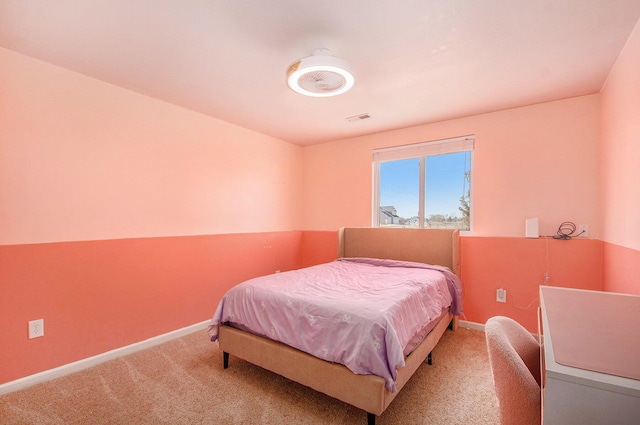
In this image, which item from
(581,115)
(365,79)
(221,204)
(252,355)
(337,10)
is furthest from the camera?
(221,204)

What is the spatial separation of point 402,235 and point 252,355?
7.41ft

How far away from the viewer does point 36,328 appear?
2158mm

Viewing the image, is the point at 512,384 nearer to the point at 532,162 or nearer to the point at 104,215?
the point at 532,162

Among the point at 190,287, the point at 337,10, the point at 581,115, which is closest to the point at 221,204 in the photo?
the point at 190,287

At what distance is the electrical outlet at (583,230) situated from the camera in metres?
2.74

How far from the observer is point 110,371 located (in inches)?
91.4

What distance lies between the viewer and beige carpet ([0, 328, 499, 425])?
1.79 metres

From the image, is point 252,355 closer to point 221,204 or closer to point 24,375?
point 24,375

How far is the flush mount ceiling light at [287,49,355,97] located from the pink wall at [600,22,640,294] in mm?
1817

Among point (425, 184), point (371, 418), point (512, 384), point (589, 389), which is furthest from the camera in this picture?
point (425, 184)

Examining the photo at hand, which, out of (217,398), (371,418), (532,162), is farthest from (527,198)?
(217,398)

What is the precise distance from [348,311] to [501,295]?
223 centimetres

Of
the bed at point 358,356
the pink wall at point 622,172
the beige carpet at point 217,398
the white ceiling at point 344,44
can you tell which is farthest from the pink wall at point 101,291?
the pink wall at point 622,172

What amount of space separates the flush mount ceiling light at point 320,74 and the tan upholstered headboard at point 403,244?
2049 millimetres
